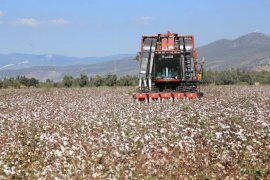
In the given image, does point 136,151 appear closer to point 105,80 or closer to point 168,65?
point 168,65

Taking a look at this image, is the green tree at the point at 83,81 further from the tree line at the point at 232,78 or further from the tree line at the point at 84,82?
the tree line at the point at 232,78

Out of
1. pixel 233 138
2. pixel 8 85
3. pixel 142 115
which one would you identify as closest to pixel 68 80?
pixel 8 85

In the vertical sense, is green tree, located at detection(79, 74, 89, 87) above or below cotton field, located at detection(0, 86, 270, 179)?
above

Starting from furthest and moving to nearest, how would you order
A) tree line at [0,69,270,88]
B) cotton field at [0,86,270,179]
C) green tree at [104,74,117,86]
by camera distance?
green tree at [104,74,117,86] → tree line at [0,69,270,88] → cotton field at [0,86,270,179]

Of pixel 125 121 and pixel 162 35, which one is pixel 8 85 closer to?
pixel 162 35

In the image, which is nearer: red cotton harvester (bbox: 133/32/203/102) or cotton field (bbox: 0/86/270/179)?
cotton field (bbox: 0/86/270/179)

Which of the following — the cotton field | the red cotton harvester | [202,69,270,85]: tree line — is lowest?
the cotton field

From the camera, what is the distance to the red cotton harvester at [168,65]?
1051 inches

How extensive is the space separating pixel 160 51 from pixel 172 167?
19.1 m

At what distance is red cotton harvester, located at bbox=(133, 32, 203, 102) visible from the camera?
2669 centimetres

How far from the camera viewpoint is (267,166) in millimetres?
8742

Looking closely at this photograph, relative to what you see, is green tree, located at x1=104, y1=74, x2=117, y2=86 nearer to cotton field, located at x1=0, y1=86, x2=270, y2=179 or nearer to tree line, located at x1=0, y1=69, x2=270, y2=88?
tree line, located at x1=0, y1=69, x2=270, y2=88

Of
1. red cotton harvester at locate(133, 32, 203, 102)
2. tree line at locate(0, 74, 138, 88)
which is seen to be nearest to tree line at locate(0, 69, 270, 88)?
tree line at locate(0, 74, 138, 88)

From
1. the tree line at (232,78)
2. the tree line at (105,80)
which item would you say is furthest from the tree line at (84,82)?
the tree line at (232,78)
